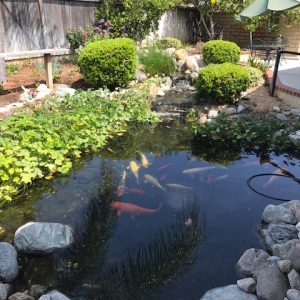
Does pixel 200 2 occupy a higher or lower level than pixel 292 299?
higher

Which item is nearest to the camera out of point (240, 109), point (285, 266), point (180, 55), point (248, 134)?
point (285, 266)

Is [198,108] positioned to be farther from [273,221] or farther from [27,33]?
[27,33]

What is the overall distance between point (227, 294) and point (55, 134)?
321cm

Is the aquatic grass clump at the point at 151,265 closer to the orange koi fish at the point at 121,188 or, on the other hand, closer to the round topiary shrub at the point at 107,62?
the orange koi fish at the point at 121,188

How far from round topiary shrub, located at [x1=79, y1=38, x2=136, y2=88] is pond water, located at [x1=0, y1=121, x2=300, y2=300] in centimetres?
345

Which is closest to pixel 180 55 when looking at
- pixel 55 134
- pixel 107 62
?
pixel 107 62

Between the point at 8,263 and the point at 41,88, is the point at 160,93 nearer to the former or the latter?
the point at 41,88

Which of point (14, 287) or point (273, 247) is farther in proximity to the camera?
point (273, 247)

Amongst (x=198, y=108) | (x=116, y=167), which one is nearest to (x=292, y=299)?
(x=116, y=167)

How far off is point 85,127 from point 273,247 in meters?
3.67

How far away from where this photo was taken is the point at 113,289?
123 inches

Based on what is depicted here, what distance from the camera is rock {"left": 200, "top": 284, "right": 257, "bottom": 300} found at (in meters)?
2.94

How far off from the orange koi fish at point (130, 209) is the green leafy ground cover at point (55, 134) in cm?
99

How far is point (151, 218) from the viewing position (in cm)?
414
